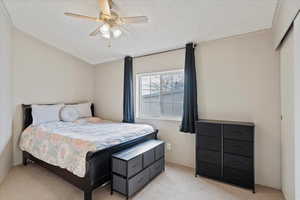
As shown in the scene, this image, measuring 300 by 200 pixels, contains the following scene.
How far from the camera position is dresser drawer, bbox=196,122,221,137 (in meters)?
2.30

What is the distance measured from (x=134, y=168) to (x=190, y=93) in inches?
60.9

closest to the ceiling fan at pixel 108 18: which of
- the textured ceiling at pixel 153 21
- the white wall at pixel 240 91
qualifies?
the textured ceiling at pixel 153 21

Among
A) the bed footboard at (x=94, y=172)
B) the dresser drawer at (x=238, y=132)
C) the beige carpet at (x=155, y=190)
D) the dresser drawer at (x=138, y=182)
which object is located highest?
the dresser drawer at (x=238, y=132)

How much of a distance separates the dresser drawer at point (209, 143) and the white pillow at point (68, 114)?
8.99ft

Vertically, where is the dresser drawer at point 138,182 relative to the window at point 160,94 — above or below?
below

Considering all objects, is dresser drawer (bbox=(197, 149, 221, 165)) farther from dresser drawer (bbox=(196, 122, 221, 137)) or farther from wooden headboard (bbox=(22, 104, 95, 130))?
wooden headboard (bbox=(22, 104, 95, 130))

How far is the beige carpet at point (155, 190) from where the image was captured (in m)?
2.00

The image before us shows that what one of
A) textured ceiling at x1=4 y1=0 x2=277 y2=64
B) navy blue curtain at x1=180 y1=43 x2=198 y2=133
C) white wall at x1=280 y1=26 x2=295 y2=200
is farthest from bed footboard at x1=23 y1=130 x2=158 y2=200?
white wall at x1=280 y1=26 x2=295 y2=200

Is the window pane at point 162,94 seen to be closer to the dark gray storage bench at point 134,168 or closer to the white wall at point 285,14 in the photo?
the dark gray storage bench at point 134,168

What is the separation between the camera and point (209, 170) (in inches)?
94.0

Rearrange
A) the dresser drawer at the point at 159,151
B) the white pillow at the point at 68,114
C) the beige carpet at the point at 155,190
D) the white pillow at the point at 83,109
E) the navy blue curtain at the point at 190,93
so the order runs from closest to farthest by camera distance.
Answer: the beige carpet at the point at 155,190 → the dresser drawer at the point at 159,151 → the navy blue curtain at the point at 190,93 → the white pillow at the point at 68,114 → the white pillow at the point at 83,109

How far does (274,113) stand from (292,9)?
1375mm

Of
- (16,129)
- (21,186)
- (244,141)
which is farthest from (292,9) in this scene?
(16,129)

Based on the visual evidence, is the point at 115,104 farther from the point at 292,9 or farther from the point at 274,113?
the point at 292,9
